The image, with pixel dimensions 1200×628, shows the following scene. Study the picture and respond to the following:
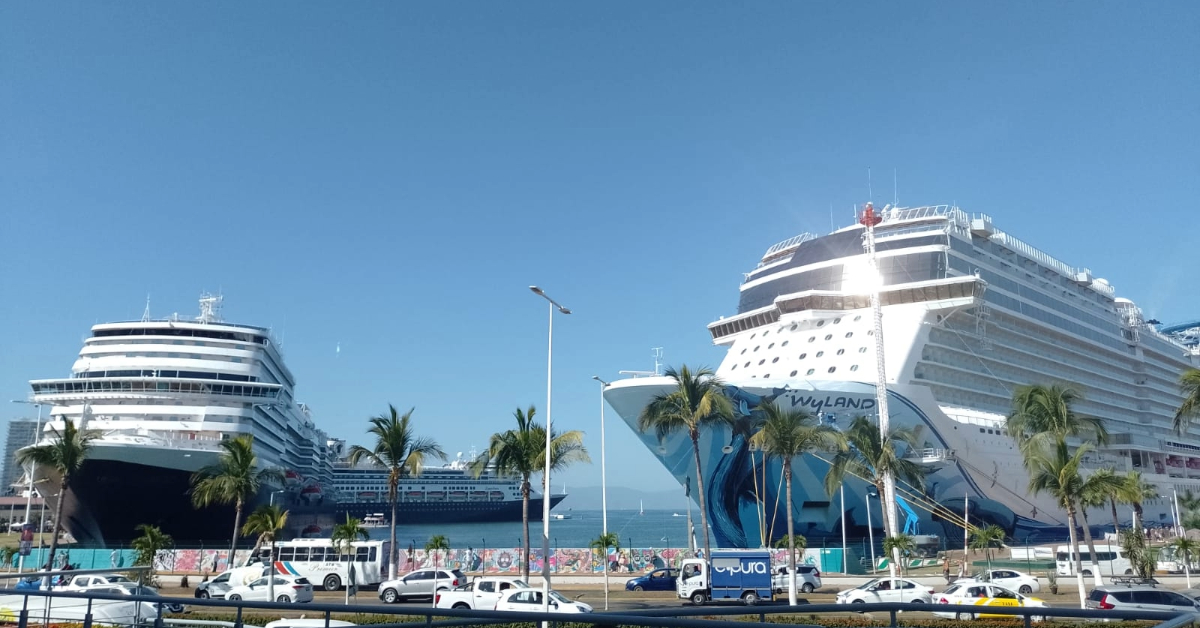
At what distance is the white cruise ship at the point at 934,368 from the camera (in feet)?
134

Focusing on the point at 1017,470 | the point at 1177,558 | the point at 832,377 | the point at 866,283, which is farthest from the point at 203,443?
the point at 1177,558

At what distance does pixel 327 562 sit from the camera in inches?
1425

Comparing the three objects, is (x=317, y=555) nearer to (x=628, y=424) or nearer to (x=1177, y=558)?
(x=628, y=424)

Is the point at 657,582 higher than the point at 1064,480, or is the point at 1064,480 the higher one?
the point at 1064,480

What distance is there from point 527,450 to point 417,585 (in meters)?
6.16

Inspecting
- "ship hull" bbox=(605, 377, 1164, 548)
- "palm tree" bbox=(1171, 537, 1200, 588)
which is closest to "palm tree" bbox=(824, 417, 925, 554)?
"ship hull" bbox=(605, 377, 1164, 548)

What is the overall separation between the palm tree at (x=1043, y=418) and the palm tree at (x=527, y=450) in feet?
66.3

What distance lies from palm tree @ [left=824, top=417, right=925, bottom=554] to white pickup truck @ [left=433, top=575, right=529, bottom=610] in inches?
599

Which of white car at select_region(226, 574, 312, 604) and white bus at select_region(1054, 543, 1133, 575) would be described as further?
white bus at select_region(1054, 543, 1133, 575)

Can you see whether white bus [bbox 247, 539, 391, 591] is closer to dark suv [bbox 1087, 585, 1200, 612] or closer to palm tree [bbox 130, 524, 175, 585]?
palm tree [bbox 130, 524, 175, 585]

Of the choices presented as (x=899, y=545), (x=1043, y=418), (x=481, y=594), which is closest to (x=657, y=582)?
(x=899, y=545)

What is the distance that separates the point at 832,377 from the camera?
45.9 m

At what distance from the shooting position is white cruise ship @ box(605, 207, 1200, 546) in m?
40.8

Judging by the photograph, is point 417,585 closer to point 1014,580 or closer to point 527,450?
point 527,450
